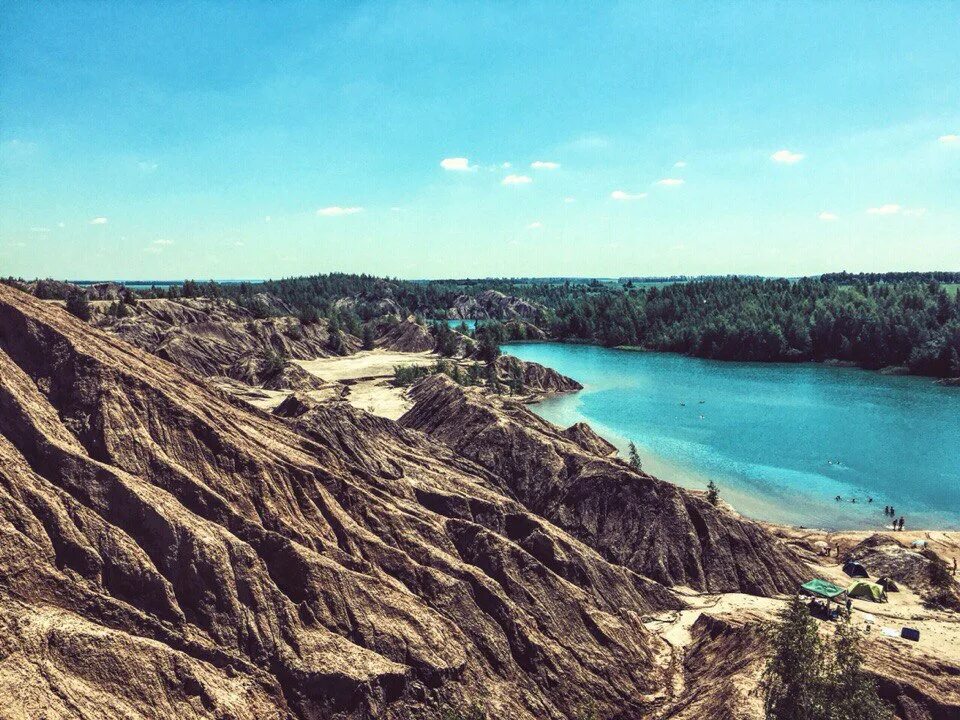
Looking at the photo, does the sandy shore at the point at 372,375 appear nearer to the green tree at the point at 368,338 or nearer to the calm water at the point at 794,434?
the green tree at the point at 368,338

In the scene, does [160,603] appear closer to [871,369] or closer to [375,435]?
[375,435]

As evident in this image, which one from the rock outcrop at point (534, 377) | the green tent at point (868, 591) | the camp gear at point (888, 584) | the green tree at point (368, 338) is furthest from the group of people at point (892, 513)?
the green tree at point (368, 338)

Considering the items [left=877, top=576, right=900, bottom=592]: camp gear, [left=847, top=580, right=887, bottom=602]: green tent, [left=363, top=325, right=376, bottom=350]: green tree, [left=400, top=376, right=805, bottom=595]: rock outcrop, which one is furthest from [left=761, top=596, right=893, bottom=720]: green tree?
[left=363, top=325, right=376, bottom=350]: green tree

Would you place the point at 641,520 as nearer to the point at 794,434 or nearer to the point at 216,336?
the point at 794,434

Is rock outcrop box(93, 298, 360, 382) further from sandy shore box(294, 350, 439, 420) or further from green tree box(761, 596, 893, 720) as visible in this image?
green tree box(761, 596, 893, 720)

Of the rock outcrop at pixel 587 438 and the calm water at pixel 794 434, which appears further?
the calm water at pixel 794 434
